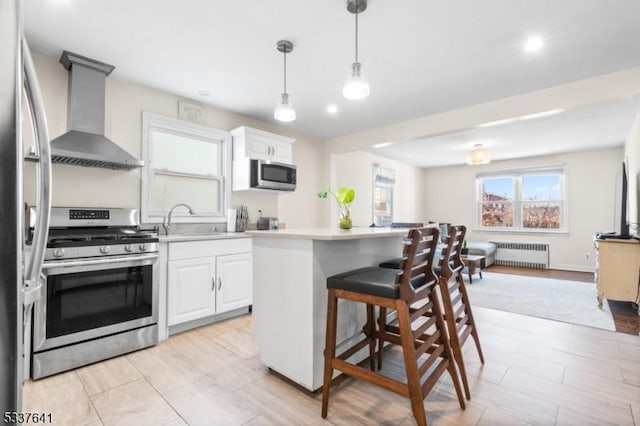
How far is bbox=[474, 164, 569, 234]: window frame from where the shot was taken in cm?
638

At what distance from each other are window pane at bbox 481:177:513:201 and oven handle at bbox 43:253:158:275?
7364 millimetres

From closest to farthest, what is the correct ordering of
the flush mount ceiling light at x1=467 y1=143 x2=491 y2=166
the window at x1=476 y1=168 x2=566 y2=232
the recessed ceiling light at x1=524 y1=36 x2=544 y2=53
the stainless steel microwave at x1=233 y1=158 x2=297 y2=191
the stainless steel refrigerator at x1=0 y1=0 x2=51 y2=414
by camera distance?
the stainless steel refrigerator at x1=0 y1=0 x2=51 y2=414, the recessed ceiling light at x1=524 y1=36 x2=544 y2=53, the stainless steel microwave at x1=233 y1=158 x2=297 y2=191, the flush mount ceiling light at x1=467 y1=143 x2=491 y2=166, the window at x1=476 y1=168 x2=566 y2=232

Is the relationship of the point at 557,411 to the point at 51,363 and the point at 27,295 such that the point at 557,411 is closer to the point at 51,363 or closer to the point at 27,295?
the point at 27,295

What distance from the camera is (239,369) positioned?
2.13 m

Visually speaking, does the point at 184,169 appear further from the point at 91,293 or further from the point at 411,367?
the point at 411,367

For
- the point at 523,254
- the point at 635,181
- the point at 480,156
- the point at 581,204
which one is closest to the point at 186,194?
the point at 480,156

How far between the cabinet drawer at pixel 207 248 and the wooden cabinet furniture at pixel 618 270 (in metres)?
4.10

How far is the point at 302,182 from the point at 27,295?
13.5 ft

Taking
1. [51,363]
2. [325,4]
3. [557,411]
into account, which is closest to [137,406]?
[51,363]

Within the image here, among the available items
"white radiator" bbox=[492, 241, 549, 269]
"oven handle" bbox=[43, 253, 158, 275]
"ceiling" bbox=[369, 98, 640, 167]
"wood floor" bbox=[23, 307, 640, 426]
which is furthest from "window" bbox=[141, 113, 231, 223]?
"white radiator" bbox=[492, 241, 549, 269]

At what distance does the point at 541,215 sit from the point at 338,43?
659 cm

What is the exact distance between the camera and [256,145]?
381 centimetres

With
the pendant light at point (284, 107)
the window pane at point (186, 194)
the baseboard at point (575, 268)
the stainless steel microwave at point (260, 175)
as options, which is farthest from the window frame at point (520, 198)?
the pendant light at point (284, 107)

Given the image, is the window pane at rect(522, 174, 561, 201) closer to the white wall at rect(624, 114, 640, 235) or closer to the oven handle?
the white wall at rect(624, 114, 640, 235)
